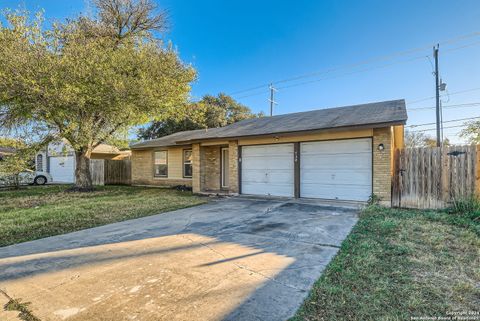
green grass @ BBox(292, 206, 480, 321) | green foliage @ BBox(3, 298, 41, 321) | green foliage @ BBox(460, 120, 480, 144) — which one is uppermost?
green foliage @ BBox(460, 120, 480, 144)

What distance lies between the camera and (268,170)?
412 inches

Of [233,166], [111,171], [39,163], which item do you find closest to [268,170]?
[233,166]

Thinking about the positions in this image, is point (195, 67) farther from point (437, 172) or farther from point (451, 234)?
point (451, 234)

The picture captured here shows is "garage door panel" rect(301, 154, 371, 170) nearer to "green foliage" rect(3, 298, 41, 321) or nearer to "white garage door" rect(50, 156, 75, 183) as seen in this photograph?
"green foliage" rect(3, 298, 41, 321)

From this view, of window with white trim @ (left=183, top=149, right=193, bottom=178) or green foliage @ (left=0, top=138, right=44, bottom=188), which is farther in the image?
window with white trim @ (left=183, top=149, right=193, bottom=178)

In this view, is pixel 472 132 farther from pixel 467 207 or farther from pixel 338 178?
pixel 338 178

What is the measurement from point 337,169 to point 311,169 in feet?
3.11

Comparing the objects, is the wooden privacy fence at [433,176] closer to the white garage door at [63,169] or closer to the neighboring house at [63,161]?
the neighboring house at [63,161]

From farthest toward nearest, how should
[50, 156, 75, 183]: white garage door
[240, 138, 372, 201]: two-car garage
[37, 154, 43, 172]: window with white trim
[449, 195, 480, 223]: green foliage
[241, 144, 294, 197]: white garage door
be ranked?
[37, 154, 43, 172]: window with white trim < [50, 156, 75, 183]: white garage door < [241, 144, 294, 197]: white garage door < [240, 138, 372, 201]: two-car garage < [449, 195, 480, 223]: green foliage

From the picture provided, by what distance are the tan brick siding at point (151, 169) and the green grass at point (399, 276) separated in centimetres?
1139

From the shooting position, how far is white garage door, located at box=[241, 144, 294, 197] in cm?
1000

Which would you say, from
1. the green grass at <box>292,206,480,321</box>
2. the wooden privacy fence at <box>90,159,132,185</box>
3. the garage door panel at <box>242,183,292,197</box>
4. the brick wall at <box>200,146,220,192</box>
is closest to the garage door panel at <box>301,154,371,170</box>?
the garage door panel at <box>242,183,292,197</box>

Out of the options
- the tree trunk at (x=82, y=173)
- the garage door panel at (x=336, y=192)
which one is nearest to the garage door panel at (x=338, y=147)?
the garage door panel at (x=336, y=192)

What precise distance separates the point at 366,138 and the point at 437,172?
2140 mm
